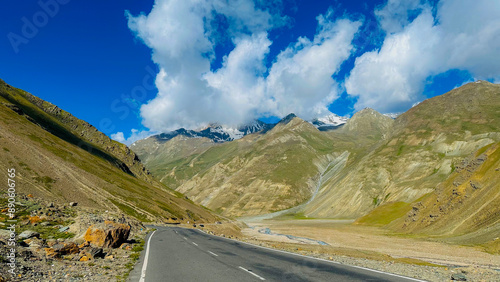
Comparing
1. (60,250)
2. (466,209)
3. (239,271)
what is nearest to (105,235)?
(60,250)

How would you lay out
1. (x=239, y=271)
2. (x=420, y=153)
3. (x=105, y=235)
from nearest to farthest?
(x=239, y=271) → (x=105, y=235) → (x=420, y=153)

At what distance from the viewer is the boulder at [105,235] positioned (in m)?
20.2

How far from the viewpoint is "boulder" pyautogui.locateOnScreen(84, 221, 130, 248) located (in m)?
20.2

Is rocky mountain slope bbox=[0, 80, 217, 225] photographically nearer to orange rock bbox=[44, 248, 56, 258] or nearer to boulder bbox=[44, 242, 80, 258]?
boulder bbox=[44, 242, 80, 258]

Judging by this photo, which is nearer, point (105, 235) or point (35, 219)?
point (105, 235)

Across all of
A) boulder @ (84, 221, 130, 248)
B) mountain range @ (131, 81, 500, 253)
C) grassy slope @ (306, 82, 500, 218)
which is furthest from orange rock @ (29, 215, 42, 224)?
grassy slope @ (306, 82, 500, 218)

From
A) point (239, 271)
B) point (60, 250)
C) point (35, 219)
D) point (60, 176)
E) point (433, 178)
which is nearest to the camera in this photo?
point (239, 271)

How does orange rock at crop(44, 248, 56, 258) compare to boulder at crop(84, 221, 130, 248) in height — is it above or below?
below

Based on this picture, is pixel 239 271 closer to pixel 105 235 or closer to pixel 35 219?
pixel 105 235

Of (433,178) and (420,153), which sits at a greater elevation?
(420,153)

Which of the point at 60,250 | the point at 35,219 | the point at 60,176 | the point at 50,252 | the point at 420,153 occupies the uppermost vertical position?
the point at 420,153

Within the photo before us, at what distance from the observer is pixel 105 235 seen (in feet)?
68.3

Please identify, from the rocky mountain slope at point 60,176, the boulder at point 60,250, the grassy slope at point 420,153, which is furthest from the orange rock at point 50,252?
the grassy slope at point 420,153

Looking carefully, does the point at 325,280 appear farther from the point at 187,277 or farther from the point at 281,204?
the point at 281,204
